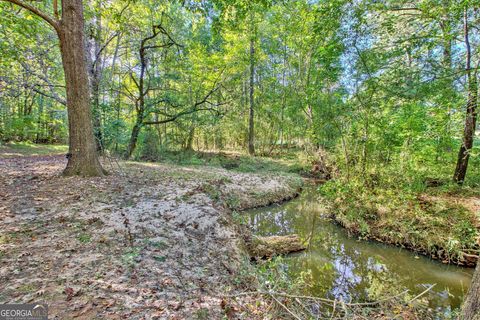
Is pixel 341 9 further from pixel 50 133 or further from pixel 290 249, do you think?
pixel 50 133

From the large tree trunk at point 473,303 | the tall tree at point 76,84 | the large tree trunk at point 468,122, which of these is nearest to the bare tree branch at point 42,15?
the tall tree at point 76,84

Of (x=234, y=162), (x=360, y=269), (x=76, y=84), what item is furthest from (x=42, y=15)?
(x=234, y=162)

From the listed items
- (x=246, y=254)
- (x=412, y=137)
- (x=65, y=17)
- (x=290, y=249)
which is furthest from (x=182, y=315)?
(x=412, y=137)

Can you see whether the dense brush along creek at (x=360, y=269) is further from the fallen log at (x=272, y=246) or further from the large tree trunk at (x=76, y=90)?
the large tree trunk at (x=76, y=90)

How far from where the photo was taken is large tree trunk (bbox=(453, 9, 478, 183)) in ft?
14.7

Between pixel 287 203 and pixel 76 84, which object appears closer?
pixel 76 84

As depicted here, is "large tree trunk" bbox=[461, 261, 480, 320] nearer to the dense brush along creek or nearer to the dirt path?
the dense brush along creek

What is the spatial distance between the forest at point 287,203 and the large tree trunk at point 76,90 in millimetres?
30

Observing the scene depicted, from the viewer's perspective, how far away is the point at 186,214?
4230mm

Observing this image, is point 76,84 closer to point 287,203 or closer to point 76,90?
point 76,90

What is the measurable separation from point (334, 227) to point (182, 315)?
5505mm

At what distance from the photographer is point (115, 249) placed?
2.82 metres

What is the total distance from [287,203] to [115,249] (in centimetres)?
629

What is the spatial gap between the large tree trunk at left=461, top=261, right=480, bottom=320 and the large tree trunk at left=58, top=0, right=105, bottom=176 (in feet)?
21.0
